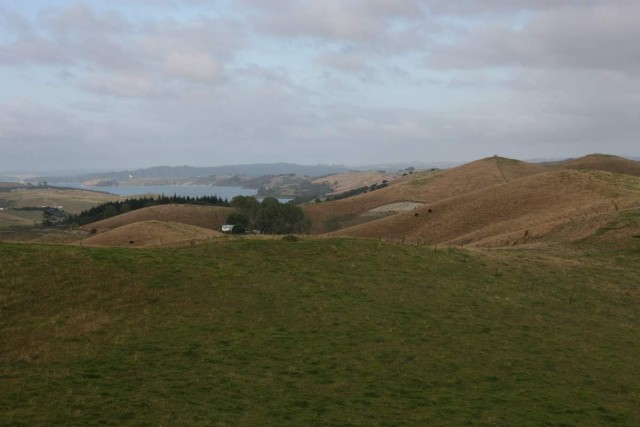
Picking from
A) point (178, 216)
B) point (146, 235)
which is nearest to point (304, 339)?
point (146, 235)

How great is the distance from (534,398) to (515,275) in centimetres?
1865

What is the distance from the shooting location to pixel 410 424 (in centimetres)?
1569

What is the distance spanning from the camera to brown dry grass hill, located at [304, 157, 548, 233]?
476 feet

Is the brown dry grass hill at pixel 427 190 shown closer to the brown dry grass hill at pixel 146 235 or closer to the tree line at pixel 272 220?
the tree line at pixel 272 220

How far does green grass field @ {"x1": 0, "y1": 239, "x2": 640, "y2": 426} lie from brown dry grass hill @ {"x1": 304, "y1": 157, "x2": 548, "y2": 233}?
102 meters

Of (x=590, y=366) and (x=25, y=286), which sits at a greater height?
(x=25, y=286)

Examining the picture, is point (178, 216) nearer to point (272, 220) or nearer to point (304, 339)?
point (272, 220)

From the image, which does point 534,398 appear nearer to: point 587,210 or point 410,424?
point 410,424

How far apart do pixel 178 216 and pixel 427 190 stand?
71.0 meters

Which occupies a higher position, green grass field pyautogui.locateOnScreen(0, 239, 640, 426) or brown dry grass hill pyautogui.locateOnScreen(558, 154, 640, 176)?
brown dry grass hill pyautogui.locateOnScreen(558, 154, 640, 176)

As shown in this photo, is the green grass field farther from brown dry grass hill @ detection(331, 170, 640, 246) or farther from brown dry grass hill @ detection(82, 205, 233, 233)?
brown dry grass hill @ detection(82, 205, 233, 233)

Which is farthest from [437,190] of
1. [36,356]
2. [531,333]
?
[36,356]

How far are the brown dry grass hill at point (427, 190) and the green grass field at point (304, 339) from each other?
10248 centimetres

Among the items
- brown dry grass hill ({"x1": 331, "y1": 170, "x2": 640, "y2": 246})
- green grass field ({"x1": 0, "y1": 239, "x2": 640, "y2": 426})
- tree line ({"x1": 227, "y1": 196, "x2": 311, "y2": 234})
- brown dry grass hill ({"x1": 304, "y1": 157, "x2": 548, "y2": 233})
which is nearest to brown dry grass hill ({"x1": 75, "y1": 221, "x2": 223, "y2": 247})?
brown dry grass hill ({"x1": 331, "y1": 170, "x2": 640, "y2": 246})
